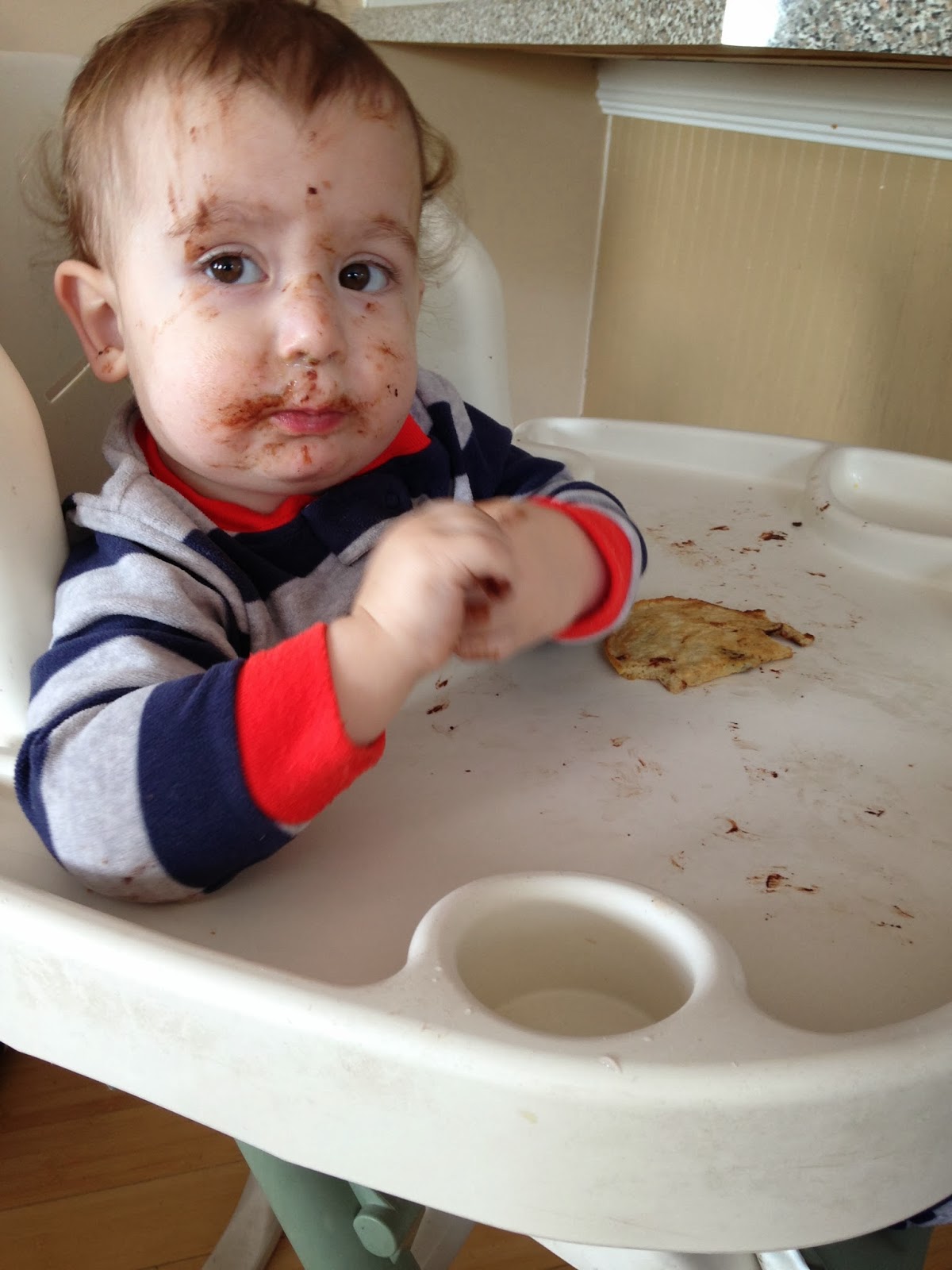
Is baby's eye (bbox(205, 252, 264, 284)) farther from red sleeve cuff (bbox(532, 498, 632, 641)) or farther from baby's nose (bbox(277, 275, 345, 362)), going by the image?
red sleeve cuff (bbox(532, 498, 632, 641))

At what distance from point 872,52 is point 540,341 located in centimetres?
110

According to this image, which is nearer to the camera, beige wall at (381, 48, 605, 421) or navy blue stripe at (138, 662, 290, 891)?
navy blue stripe at (138, 662, 290, 891)

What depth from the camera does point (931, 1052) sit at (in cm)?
32

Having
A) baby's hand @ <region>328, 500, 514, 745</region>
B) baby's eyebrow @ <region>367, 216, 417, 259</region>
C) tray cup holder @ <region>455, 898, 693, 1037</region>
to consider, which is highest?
baby's eyebrow @ <region>367, 216, 417, 259</region>

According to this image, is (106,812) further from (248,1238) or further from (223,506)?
(248,1238)

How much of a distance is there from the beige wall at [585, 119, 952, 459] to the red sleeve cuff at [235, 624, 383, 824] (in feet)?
2.58

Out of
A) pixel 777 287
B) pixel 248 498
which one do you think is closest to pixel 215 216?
pixel 248 498

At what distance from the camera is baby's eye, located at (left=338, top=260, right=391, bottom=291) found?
56 cm

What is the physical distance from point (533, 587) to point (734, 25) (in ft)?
0.93

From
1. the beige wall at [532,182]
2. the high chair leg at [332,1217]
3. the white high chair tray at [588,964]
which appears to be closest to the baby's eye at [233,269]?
the white high chair tray at [588,964]

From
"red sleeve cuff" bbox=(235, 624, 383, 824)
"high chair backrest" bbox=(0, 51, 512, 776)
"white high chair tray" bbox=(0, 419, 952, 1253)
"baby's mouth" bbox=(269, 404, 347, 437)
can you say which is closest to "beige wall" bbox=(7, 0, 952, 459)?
"high chair backrest" bbox=(0, 51, 512, 776)

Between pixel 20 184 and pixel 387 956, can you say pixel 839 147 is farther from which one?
pixel 387 956

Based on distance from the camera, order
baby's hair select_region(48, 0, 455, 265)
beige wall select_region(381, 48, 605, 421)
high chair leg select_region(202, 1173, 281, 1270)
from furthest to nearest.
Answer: beige wall select_region(381, 48, 605, 421), high chair leg select_region(202, 1173, 281, 1270), baby's hair select_region(48, 0, 455, 265)

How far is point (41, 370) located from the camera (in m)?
0.62
